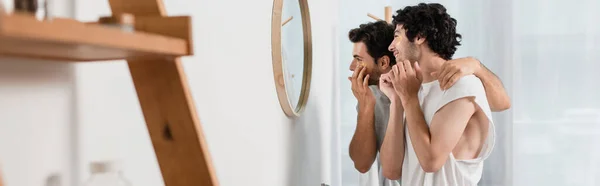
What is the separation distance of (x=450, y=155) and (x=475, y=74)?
29 centimetres

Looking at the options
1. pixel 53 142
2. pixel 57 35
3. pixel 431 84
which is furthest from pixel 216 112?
pixel 431 84

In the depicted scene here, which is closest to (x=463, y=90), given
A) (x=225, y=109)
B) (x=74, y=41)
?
(x=225, y=109)

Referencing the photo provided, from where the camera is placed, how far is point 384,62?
2385 mm

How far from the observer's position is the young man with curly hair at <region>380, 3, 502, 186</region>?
2033 millimetres

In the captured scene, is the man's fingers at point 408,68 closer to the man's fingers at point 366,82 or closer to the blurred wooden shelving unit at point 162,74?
the man's fingers at point 366,82

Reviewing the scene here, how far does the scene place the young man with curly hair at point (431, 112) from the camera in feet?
6.67

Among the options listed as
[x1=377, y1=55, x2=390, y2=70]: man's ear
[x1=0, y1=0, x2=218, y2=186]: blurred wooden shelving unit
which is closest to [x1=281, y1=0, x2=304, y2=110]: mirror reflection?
[x1=377, y1=55, x2=390, y2=70]: man's ear

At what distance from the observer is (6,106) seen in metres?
0.64

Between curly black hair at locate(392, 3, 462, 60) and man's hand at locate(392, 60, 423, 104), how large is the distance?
114mm

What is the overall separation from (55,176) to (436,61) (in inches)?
65.7

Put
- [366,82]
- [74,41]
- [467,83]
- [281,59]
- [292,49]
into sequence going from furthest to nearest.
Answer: [366,82] < [467,83] < [292,49] < [281,59] < [74,41]

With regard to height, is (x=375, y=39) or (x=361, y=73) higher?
(x=375, y=39)

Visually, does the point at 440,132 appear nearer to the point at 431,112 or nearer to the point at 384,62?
the point at 431,112

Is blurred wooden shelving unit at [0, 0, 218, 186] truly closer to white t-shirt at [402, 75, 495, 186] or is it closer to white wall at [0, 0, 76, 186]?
white wall at [0, 0, 76, 186]
